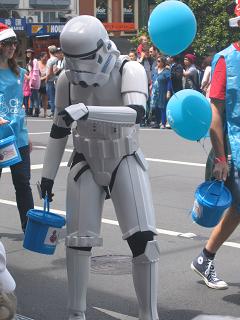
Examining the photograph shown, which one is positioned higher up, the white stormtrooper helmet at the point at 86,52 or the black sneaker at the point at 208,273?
the white stormtrooper helmet at the point at 86,52

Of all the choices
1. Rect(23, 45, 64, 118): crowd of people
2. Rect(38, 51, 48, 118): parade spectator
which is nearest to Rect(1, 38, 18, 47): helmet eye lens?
Rect(23, 45, 64, 118): crowd of people

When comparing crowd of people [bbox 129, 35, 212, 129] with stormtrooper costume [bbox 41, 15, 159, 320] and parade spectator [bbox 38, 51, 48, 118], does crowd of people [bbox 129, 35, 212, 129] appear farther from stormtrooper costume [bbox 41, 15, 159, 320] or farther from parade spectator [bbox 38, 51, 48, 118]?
stormtrooper costume [bbox 41, 15, 159, 320]

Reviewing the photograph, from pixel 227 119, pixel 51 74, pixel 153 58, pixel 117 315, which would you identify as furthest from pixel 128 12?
pixel 117 315

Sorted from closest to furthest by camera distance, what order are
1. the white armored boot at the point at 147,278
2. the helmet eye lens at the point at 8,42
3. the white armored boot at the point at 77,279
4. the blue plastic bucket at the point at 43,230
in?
1. the white armored boot at the point at 147,278
2. the white armored boot at the point at 77,279
3. the blue plastic bucket at the point at 43,230
4. the helmet eye lens at the point at 8,42

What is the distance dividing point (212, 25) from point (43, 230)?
83.4 feet

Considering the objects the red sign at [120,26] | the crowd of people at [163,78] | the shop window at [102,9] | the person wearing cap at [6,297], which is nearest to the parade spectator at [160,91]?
the crowd of people at [163,78]

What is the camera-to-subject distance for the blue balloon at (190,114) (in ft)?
15.1

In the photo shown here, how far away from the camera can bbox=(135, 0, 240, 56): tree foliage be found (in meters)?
28.6

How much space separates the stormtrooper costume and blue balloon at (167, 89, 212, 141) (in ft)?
1.59

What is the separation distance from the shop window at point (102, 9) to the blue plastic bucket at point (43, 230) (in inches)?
1798

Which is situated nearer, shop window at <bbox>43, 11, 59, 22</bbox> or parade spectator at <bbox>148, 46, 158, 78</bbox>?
parade spectator at <bbox>148, 46, 158, 78</bbox>

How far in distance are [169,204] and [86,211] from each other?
164 inches

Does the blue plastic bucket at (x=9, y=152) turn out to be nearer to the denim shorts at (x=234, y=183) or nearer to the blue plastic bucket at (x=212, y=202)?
the blue plastic bucket at (x=212, y=202)

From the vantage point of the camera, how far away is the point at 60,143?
4.50 metres
